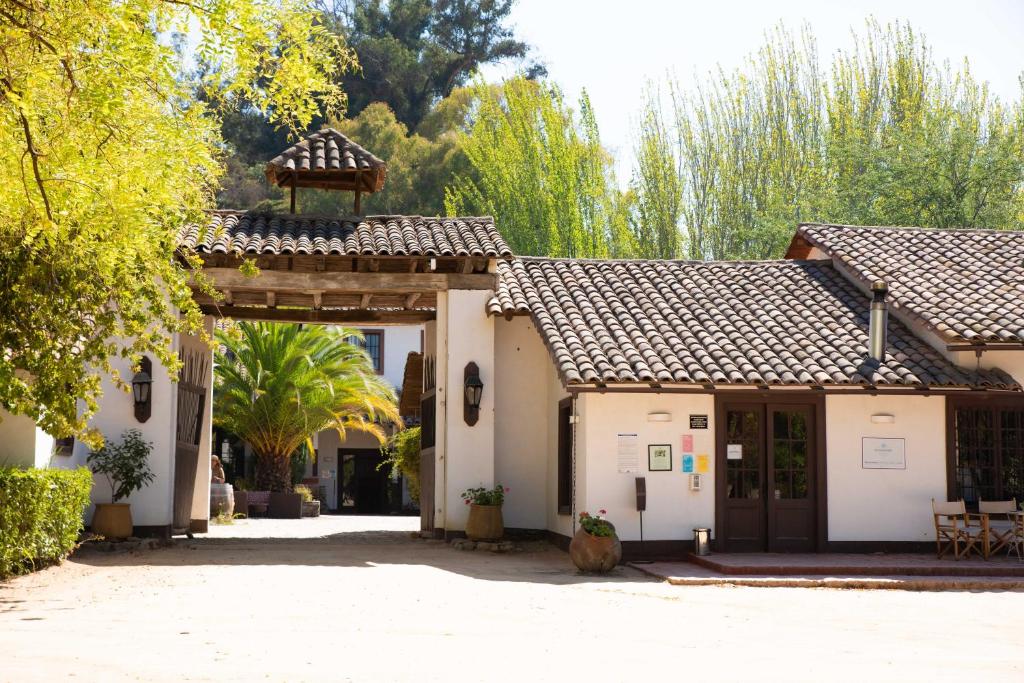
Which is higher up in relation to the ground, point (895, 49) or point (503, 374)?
point (895, 49)

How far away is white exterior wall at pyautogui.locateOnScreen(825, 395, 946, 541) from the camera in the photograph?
15.1 meters

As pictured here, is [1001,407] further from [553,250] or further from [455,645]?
[553,250]

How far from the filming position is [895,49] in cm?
3238

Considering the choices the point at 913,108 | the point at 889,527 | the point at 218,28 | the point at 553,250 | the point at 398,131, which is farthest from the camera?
the point at 398,131

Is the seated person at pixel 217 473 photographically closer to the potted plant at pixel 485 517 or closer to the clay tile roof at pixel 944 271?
the potted plant at pixel 485 517

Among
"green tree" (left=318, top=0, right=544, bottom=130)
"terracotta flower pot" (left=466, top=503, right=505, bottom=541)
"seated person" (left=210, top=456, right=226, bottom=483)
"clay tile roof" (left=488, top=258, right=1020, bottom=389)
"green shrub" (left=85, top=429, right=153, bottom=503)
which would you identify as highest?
"green tree" (left=318, top=0, right=544, bottom=130)

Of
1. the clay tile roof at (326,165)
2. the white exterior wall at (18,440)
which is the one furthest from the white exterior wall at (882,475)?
the white exterior wall at (18,440)

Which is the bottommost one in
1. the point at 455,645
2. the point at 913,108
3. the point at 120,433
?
the point at 455,645

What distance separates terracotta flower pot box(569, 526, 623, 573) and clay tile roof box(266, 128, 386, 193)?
714cm

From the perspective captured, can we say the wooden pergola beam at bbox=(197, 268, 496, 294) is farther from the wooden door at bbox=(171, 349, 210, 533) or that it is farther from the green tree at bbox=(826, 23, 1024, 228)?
the green tree at bbox=(826, 23, 1024, 228)

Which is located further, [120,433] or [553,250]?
[553,250]

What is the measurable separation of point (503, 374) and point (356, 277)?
2.65 m

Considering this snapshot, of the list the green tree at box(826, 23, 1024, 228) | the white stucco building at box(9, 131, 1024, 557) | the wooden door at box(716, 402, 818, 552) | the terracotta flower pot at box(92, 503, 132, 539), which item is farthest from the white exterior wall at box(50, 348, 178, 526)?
the green tree at box(826, 23, 1024, 228)

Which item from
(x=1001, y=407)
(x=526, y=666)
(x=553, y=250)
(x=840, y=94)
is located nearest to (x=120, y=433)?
(x=526, y=666)
